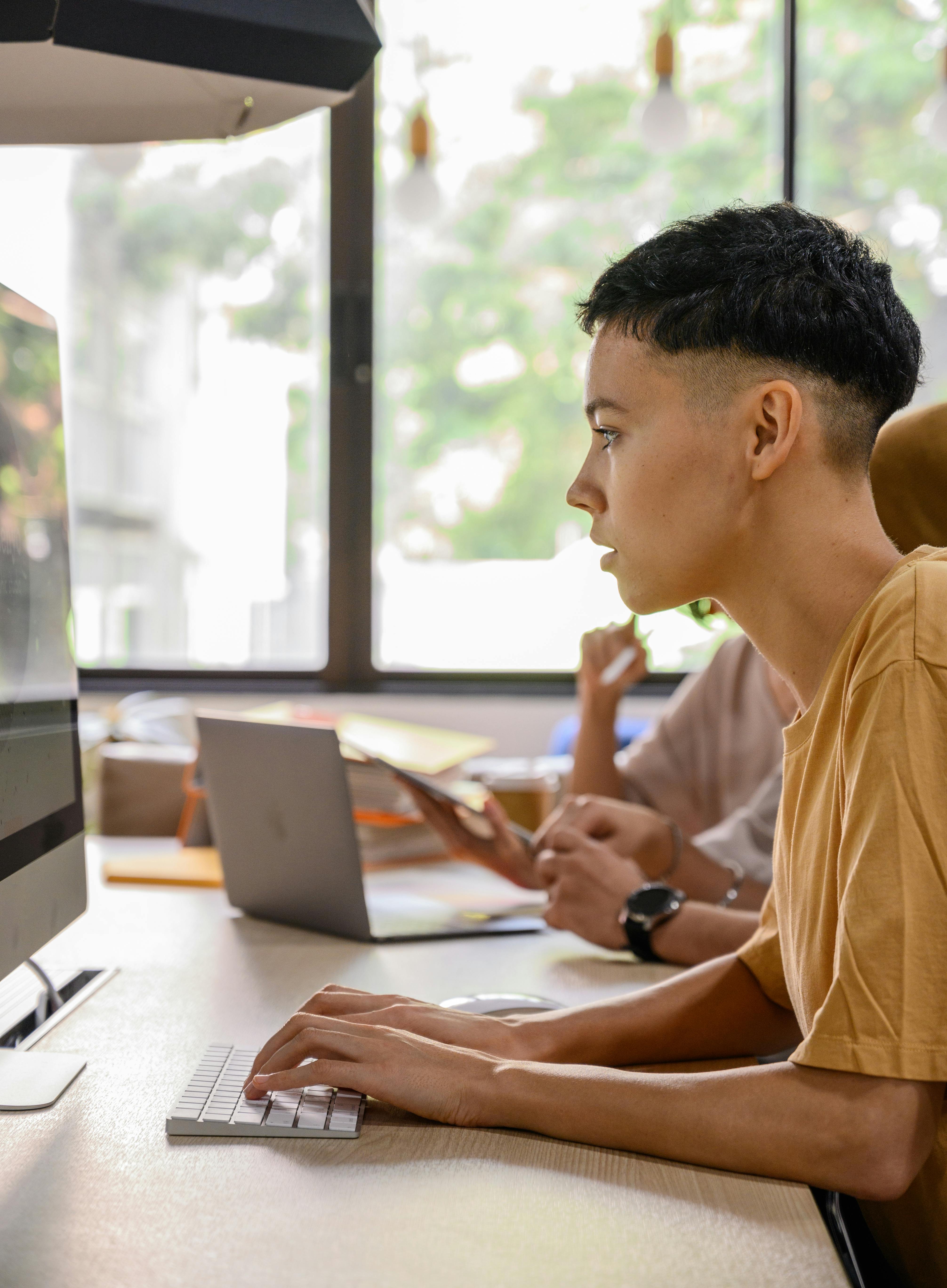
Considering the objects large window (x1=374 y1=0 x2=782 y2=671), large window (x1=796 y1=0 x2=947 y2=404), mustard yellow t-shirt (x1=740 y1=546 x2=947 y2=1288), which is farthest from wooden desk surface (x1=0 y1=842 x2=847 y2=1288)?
large window (x1=796 y1=0 x2=947 y2=404)

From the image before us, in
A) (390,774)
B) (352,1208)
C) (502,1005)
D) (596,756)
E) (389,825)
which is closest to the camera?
(352,1208)

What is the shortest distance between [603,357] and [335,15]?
1.44ft

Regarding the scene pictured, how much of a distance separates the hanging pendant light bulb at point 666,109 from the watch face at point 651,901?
2.30 m

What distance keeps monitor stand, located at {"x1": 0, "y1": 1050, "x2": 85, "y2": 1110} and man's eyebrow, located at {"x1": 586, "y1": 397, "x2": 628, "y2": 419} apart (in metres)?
0.59

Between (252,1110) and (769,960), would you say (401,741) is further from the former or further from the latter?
(252,1110)

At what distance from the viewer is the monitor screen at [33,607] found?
817mm

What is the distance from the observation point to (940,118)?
110 inches

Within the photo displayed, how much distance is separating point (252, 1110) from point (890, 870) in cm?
41

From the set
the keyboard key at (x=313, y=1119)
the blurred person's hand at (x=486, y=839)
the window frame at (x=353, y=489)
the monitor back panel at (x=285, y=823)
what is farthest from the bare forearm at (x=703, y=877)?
the window frame at (x=353, y=489)

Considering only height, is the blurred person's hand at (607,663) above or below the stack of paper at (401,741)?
above

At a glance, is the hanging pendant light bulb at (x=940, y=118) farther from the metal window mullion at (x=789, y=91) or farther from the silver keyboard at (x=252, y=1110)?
the silver keyboard at (x=252, y=1110)

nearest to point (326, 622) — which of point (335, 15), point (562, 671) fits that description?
point (562, 671)

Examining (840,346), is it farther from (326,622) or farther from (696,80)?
(696,80)

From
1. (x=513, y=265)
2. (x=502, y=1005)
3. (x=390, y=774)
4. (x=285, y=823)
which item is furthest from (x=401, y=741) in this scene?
(x=513, y=265)
